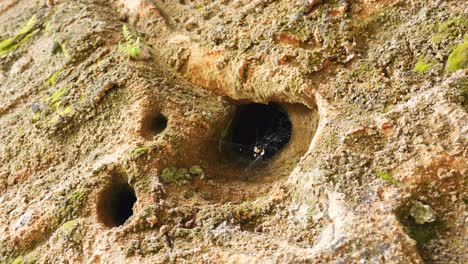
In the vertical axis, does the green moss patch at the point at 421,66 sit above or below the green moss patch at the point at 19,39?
above

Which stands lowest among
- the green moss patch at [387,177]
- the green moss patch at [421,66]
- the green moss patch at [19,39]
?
the green moss patch at [19,39]

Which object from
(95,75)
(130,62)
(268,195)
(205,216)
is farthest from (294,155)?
(95,75)

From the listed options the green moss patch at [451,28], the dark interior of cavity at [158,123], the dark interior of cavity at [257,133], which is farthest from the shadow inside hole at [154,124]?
the green moss patch at [451,28]

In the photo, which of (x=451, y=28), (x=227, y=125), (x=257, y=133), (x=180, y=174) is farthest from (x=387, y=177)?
(x=257, y=133)

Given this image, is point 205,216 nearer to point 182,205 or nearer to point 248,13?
point 182,205

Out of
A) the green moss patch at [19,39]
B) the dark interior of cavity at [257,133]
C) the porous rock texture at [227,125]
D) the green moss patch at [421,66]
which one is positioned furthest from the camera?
the green moss patch at [19,39]

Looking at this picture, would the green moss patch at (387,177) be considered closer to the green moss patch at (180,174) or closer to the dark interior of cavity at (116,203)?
the green moss patch at (180,174)
